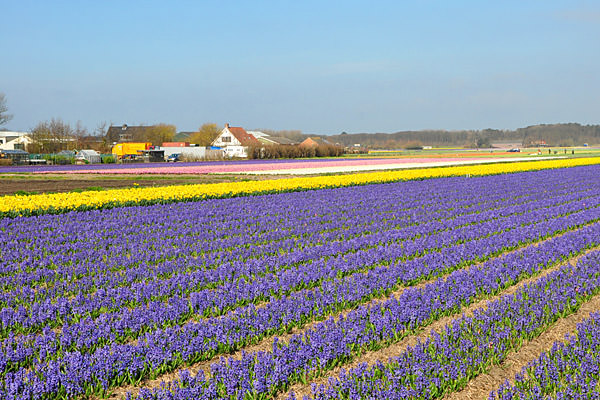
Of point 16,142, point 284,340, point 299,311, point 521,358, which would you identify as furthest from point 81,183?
point 16,142

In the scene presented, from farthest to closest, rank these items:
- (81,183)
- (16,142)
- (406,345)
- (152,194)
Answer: (16,142)
(81,183)
(152,194)
(406,345)

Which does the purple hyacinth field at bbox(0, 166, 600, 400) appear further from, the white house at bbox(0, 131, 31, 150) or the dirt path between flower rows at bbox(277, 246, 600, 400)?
the white house at bbox(0, 131, 31, 150)

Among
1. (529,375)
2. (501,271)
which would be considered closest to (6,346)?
(529,375)

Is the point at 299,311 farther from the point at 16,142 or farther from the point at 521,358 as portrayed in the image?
the point at 16,142

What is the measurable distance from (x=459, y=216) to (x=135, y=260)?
11.1m

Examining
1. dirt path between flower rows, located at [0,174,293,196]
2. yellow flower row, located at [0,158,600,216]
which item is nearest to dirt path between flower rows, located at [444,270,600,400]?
yellow flower row, located at [0,158,600,216]

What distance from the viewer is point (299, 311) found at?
7820 millimetres

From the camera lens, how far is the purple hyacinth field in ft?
18.9

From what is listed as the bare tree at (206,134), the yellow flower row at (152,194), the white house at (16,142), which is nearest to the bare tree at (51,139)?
the white house at (16,142)

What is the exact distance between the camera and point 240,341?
6.90 m

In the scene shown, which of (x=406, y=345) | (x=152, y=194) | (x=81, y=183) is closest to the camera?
(x=406, y=345)

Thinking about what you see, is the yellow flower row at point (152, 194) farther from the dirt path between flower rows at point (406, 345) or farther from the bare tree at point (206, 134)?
the bare tree at point (206, 134)

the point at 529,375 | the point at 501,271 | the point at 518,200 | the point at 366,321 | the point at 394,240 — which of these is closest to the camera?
the point at 529,375

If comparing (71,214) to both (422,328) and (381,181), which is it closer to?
(422,328)
